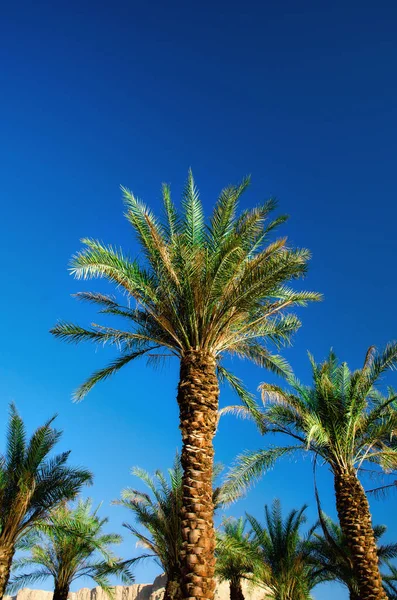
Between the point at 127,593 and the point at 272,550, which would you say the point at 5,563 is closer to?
the point at 272,550

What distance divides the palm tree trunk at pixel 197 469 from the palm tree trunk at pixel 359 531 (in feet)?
17.9

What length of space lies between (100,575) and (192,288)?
15.5m

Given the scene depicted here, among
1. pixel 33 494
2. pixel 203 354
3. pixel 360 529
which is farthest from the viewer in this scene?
pixel 33 494

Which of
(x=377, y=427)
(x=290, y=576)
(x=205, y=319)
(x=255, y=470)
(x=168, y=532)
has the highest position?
(x=205, y=319)

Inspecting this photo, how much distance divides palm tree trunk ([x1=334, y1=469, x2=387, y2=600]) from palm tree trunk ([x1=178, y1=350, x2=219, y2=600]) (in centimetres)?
545

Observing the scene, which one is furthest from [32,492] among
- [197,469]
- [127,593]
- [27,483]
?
[127,593]

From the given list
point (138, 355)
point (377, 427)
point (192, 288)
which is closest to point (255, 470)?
point (377, 427)

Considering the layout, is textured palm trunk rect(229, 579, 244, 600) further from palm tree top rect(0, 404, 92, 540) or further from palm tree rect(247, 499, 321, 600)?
palm tree top rect(0, 404, 92, 540)

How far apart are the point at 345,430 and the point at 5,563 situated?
10855 millimetres

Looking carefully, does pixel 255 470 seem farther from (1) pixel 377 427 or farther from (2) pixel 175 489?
(2) pixel 175 489

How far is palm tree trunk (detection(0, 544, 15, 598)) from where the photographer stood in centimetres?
1413

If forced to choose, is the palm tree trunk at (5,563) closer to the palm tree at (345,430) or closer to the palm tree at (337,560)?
the palm tree at (345,430)

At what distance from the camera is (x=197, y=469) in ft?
32.9

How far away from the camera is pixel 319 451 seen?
14453 mm
